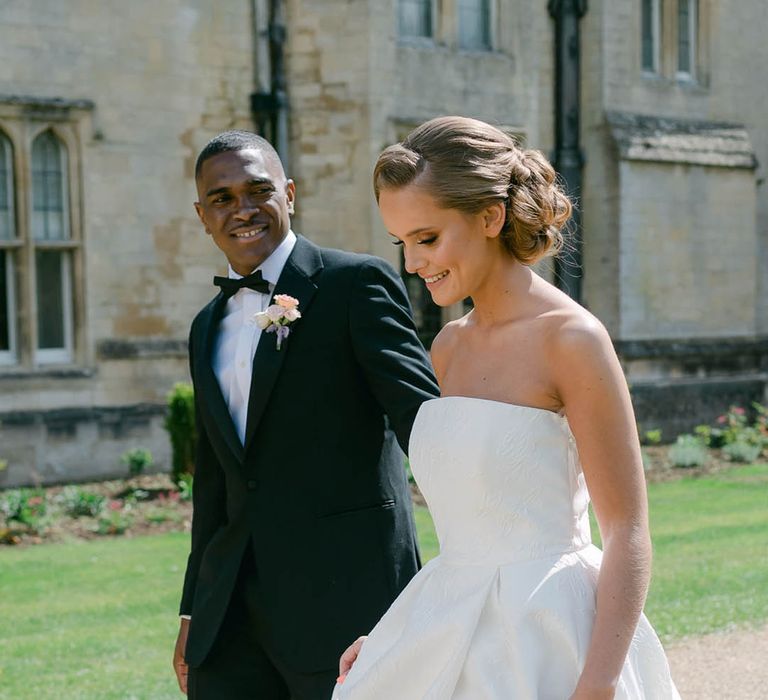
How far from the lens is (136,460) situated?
11.3m

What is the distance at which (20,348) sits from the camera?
1137 centimetres

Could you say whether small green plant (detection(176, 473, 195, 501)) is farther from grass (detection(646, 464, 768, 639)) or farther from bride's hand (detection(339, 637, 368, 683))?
bride's hand (detection(339, 637, 368, 683))

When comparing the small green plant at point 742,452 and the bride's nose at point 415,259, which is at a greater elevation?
the bride's nose at point 415,259

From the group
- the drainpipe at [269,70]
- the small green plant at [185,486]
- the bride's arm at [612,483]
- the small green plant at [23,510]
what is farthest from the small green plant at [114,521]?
Result: the bride's arm at [612,483]

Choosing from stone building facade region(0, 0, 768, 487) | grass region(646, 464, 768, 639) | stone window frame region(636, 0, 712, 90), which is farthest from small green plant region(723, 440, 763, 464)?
stone window frame region(636, 0, 712, 90)

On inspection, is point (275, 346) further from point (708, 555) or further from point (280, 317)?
point (708, 555)

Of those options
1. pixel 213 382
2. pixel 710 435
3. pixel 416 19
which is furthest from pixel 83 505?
pixel 710 435

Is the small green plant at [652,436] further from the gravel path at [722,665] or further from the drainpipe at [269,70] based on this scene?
the gravel path at [722,665]

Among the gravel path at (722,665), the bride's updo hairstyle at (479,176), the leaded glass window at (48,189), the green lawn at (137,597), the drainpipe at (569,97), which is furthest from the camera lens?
the drainpipe at (569,97)

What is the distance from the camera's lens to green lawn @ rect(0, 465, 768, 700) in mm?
5398

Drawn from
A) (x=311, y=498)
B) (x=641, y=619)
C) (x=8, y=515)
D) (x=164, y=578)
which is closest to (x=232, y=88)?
(x=8, y=515)

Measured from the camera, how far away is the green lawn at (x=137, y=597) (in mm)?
5398

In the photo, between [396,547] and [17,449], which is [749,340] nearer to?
[17,449]

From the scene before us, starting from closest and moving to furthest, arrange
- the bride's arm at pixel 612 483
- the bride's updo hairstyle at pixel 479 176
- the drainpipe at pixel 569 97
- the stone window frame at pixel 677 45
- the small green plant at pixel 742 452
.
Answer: the bride's arm at pixel 612 483
the bride's updo hairstyle at pixel 479 176
the small green plant at pixel 742 452
the drainpipe at pixel 569 97
the stone window frame at pixel 677 45
